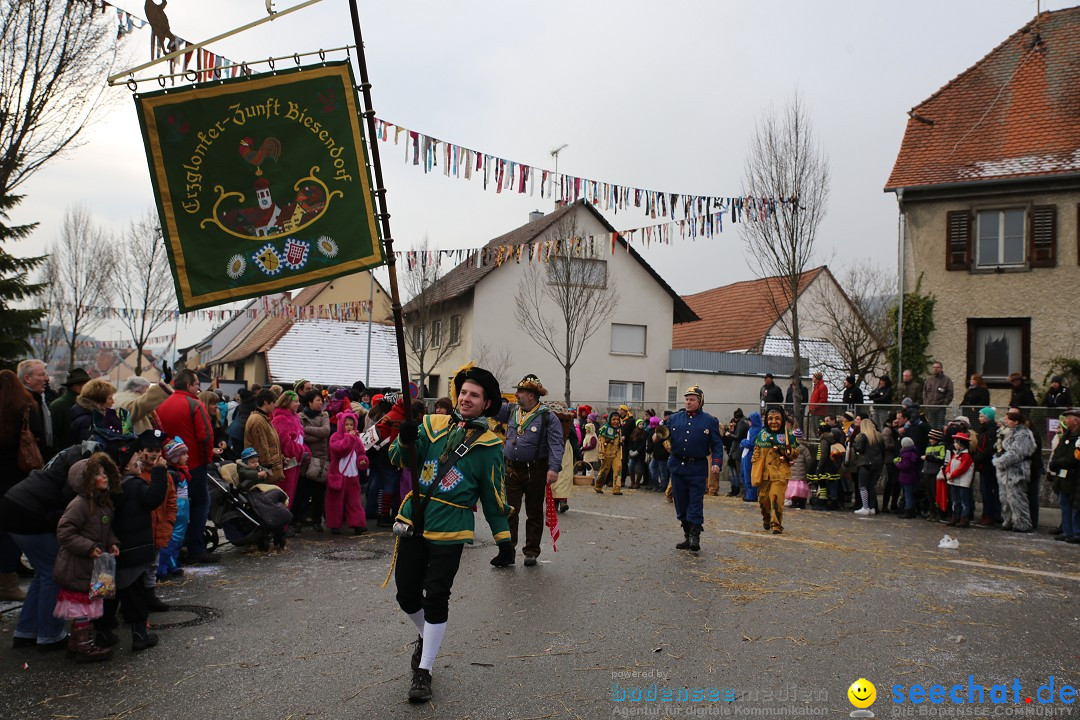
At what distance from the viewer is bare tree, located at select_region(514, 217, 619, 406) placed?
3284cm

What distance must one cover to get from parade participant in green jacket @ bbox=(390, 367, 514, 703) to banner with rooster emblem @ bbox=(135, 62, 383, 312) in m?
1.13

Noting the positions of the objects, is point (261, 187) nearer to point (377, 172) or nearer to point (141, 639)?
point (377, 172)

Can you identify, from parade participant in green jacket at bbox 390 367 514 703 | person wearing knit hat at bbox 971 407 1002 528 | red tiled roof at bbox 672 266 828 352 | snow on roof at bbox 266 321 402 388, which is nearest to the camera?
parade participant in green jacket at bbox 390 367 514 703

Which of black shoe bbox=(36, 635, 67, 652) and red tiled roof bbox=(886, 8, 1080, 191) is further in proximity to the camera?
red tiled roof bbox=(886, 8, 1080, 191)

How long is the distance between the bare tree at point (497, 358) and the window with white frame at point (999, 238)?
18574 millimetres

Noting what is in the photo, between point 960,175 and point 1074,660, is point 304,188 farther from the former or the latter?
point 960,175

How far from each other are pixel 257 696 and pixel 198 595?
2.84 m

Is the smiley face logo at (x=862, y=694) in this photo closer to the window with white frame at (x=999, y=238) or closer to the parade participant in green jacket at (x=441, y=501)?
the parade participant in green jacket at (x=441, y=501)

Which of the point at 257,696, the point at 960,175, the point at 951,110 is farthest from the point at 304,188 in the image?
the point at 951,110

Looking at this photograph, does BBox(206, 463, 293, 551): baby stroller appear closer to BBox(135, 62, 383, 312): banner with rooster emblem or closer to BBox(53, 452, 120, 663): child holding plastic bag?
BBox(53, 452, 120, 663): child holding plastic bag

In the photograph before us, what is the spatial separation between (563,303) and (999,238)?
15.1m

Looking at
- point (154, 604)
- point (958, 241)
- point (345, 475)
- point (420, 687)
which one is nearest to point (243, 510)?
point (345, 475)

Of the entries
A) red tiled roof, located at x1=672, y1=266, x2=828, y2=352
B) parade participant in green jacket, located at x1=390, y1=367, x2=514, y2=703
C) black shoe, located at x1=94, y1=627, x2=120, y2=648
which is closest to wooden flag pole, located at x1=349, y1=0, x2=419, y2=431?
parade participant in green jacket, located at x1=390, y1=367, x2=514, y2=703

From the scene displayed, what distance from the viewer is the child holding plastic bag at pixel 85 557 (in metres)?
5.58
